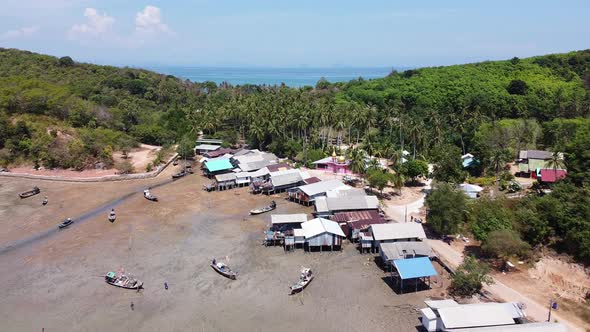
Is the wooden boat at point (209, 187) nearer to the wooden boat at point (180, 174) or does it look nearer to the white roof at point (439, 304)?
the wooden boat at point (180, 174)

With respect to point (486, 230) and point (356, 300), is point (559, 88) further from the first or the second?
point (356, 300)

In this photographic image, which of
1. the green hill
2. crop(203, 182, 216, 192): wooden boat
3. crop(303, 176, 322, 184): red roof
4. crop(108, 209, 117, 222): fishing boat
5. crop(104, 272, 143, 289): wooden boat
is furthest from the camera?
Result: the green hill

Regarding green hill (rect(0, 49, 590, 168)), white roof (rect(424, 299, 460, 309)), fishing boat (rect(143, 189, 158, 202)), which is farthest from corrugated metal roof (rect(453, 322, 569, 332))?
green hill (rect(0, 49, 590, 168))

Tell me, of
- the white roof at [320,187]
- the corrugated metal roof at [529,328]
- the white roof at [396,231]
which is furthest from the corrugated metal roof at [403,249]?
the white roof at [320,187]

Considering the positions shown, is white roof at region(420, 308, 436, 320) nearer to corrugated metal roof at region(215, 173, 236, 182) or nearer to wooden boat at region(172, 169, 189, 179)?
corrugated metal roof at region(215, 173, 236, 182)

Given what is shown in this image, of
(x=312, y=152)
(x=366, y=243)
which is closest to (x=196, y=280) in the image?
(x=366, y=243)

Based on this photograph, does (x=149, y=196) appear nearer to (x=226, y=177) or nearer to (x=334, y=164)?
(x=226, y=177)

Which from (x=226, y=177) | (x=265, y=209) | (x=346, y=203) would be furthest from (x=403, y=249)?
(x=226, y=177)
